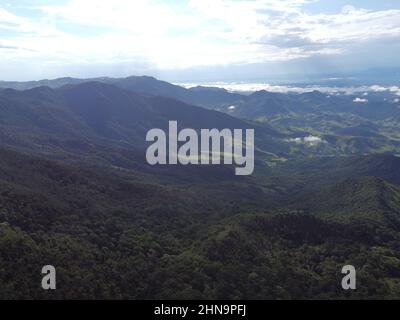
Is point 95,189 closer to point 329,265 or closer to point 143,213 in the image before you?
point 143,213

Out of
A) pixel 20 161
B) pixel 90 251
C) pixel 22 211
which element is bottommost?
pixel 90 251

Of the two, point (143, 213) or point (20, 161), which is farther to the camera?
point (20, 161)

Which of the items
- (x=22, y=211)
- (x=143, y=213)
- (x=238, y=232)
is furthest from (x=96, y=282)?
(x=143, y=213)

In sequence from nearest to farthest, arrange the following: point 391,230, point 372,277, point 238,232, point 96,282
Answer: point 96,282 → point 372,277 → point 238,232 → point 391,230

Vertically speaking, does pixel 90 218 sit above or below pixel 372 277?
above

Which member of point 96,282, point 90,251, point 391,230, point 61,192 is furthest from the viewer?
point 391,230

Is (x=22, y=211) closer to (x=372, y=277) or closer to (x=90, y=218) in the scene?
(x=90, y=218)

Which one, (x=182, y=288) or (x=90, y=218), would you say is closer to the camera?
(x=182, y=288)

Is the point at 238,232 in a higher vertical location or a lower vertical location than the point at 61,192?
lower
